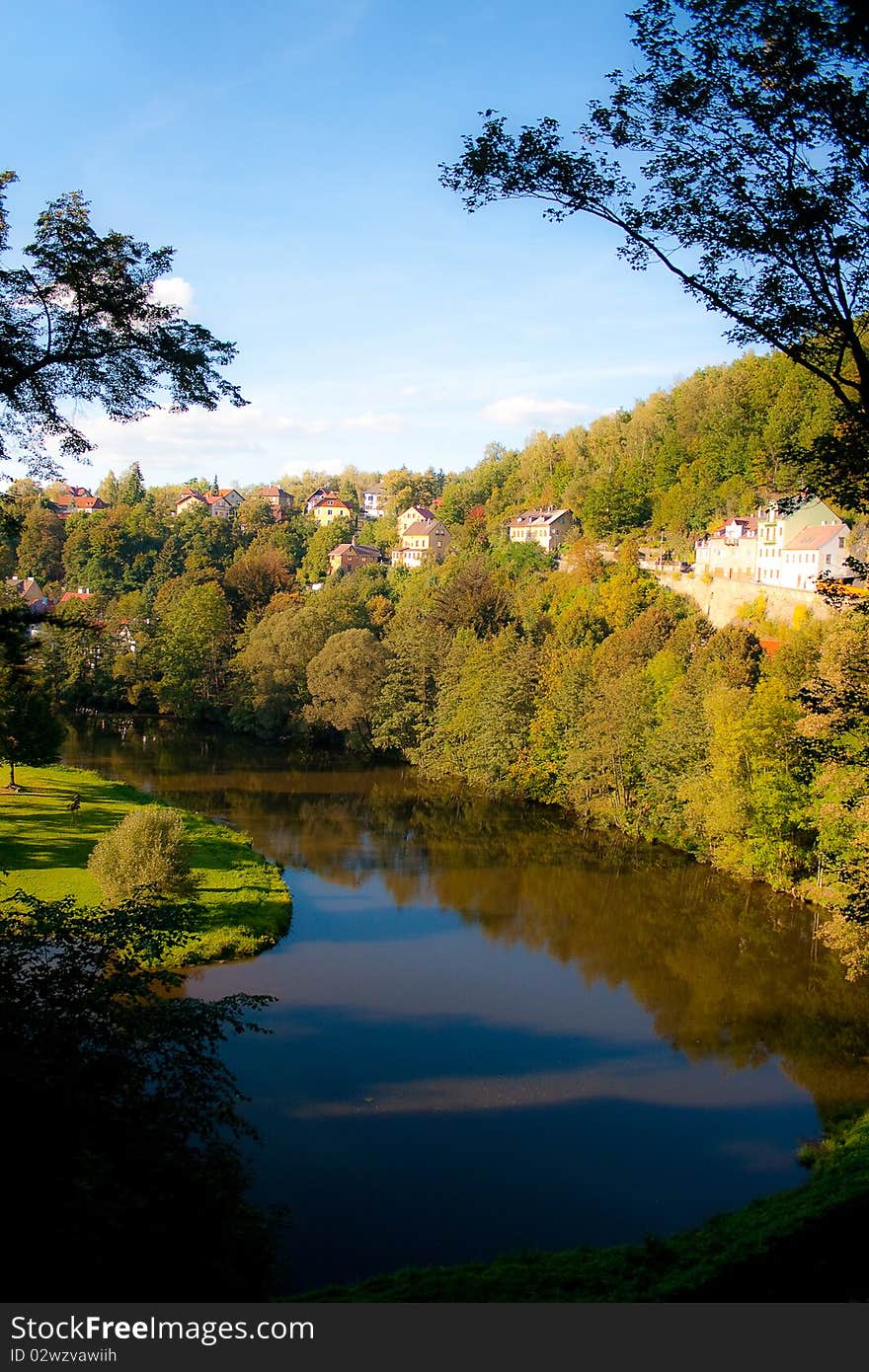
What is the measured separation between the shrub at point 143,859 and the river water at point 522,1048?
7.28 feet

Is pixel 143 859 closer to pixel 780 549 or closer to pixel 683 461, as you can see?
pixel 780 549

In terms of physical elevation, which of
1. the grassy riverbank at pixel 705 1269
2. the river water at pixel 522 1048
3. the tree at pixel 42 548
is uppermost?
the tree at pixel 42 548

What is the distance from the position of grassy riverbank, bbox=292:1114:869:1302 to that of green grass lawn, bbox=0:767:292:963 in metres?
8.09

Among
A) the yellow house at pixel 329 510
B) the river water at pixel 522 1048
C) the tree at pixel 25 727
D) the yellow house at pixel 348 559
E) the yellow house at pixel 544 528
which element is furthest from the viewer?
the yellow house at pixel 329 510

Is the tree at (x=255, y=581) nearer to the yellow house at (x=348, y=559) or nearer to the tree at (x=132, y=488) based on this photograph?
the yellow house at (x=348, y=559)

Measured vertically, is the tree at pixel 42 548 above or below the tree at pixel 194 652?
above

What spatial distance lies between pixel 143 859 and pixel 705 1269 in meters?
14.2

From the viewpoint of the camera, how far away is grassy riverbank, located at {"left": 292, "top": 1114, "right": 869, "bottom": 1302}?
7996 millimetres

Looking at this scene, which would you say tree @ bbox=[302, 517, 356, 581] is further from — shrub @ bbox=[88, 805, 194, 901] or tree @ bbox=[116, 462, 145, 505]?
shrub @ bbox=[88, 805, 194, 901]

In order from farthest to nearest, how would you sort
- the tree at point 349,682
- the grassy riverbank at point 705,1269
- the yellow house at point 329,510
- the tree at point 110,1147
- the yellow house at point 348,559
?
the yellow house at point 329,510
the yellow house at point 348,559
the tree at point 349,682
the grassy riverbank at point 705,1269
the tree at point 110,1147

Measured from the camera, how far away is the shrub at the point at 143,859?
19484 millimetres

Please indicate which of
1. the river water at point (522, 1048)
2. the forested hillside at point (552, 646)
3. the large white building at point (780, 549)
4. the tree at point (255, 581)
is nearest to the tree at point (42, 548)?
the forested hillside at point (552, 646)

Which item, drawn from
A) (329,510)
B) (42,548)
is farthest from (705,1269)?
(329,510)

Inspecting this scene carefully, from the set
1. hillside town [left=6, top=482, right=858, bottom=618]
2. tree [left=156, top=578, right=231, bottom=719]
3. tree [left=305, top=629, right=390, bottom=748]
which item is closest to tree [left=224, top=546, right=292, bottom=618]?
tree [left=156, top=578, right=231, bottom=719]
